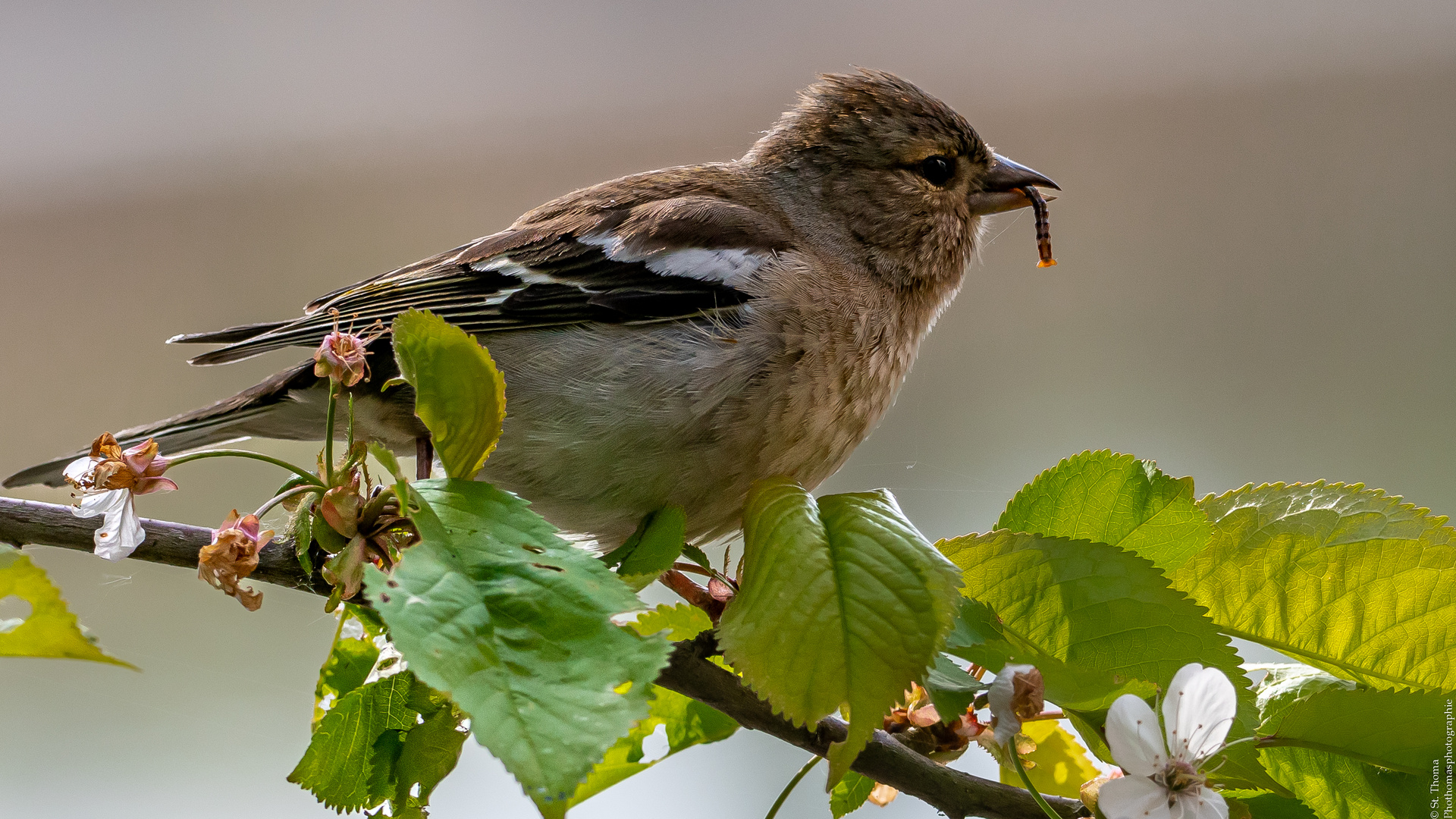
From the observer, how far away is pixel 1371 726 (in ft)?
2.11

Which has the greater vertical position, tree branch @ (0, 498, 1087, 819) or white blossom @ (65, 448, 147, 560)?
white blossom @ (65, 448, 147, 560)

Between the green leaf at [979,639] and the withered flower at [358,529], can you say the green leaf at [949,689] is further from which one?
the withered flower at [358,529]

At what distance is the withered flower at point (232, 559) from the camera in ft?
2.07

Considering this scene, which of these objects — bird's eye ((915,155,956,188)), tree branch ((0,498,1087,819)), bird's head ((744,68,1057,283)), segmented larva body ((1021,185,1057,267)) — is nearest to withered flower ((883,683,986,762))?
tree branch ((0,498,1087,819))

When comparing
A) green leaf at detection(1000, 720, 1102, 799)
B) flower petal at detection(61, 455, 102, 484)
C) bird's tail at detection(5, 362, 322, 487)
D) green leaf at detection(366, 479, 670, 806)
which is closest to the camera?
green leaf at detection(366, 479, 670, 806)

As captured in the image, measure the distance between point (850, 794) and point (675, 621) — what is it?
0.19m

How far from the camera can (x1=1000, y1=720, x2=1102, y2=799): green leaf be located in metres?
0.83

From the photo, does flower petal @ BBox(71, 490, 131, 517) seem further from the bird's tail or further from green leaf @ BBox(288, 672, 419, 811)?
the bird's tail

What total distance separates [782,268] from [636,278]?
0.19 metres

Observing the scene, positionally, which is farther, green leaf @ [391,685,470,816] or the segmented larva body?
the segmented larva body

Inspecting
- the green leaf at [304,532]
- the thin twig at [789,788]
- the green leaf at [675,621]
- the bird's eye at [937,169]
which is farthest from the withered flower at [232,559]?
the bird's eye at [937,169]

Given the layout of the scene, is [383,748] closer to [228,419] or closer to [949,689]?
[949,689]

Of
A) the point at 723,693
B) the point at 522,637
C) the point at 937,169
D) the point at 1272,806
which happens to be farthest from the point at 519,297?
the point at 1272,806

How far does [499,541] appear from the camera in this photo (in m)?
0.56
